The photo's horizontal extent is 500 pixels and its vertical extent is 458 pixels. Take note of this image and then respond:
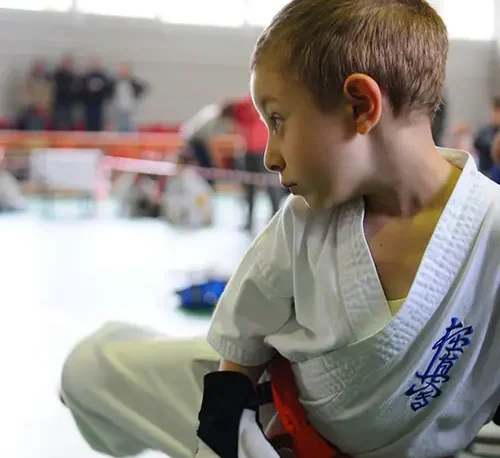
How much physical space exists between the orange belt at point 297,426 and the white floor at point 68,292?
0.56m

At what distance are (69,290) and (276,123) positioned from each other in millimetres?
2061

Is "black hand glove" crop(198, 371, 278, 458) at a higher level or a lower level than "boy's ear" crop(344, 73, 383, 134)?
lower

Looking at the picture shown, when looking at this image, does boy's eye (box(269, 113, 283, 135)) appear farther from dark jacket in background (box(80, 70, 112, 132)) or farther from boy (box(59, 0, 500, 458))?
dark jacket in background (box(80, 70, 112, 132))

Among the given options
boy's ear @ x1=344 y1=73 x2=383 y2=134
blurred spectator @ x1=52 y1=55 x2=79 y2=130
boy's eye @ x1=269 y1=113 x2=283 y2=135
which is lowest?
blurred spectator @ x1=52 y1=55 x2=79 y2=130

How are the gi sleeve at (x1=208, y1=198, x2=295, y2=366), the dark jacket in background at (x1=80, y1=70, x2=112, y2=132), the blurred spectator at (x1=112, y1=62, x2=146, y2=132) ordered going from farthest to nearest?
the blurred spectator at (x1=112, y1=62, x2=146, y2=132), the dark jacket in background at (x1=80, y1=70, x2=112, y2=132), the gi sleeve at (x1=208, y1=198, x2=295, y2=366)

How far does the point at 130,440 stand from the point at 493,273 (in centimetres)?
56

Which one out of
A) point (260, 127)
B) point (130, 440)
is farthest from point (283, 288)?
point (260, 127)

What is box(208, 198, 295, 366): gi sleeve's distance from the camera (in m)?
0.83

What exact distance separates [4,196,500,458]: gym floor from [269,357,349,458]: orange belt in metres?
Result: 0.45

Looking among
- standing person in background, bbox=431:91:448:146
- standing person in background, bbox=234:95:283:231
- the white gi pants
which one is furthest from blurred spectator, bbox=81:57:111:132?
the white gi pants

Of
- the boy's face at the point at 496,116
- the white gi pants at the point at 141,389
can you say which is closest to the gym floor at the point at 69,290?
the white gi pants at the point at 141,389

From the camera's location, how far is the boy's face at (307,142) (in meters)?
0.74

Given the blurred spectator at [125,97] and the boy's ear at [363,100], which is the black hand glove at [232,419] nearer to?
the boy's ear at [363,100]

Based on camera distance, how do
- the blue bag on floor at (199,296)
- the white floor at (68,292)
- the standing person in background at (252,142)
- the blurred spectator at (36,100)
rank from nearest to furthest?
the white floor at (68,292)
the blue bag on floor at (199,296)
the standing person in background at (252,142)
the blurred spectator at (36,100)
